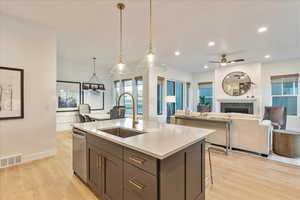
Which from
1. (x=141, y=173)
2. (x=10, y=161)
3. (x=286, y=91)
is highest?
(x=286, y=91)

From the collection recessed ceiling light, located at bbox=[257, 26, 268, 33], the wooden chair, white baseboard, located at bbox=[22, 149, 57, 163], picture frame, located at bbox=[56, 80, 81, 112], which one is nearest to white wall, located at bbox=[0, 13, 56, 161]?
white baseboard, located at bbox=[22, 149, 57, 163]

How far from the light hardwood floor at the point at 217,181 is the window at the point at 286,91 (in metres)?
4.37

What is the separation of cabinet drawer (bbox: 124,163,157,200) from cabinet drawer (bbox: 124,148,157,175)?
0.04 meters

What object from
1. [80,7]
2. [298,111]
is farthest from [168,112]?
[80,7]

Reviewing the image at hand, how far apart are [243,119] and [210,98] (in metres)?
4.91

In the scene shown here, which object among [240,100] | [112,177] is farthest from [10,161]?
[240,100]

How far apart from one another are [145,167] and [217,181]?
1724 millimetres

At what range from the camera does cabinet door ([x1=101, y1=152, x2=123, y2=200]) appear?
5.16ft

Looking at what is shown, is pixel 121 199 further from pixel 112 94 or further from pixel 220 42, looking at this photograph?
pixel 112 94

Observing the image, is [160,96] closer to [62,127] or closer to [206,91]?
[206,91]

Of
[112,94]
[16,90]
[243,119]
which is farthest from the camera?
[112,94]

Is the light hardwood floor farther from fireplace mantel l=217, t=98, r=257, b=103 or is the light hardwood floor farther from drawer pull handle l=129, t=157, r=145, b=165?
fireplace mantel l=217, t=98, r=257, b=103

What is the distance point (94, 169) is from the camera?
1.99m

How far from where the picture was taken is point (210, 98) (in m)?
8.34
